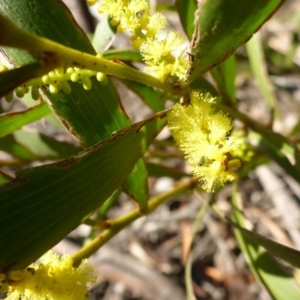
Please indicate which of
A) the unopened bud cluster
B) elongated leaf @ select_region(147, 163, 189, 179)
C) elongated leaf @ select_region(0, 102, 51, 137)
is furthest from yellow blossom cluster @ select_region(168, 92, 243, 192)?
elongated leaf @ select_region(147, 163, 189, 179)

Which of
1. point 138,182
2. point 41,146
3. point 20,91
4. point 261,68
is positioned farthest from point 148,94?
point 20,91

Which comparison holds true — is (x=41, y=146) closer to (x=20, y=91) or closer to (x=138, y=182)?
(x=138, y=182)

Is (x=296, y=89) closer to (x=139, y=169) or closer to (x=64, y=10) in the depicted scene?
(x=139, y=169)

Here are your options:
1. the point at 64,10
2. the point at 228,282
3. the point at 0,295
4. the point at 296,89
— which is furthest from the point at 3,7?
the point at 296,89

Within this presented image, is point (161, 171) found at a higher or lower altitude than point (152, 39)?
lower

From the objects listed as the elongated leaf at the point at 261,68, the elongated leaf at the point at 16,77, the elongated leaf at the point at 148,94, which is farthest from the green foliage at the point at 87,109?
the elongated leaf at the point at 261,68

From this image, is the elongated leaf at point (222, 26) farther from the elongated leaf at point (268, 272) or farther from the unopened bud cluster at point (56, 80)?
the elongated leaf at point (268, 272)
